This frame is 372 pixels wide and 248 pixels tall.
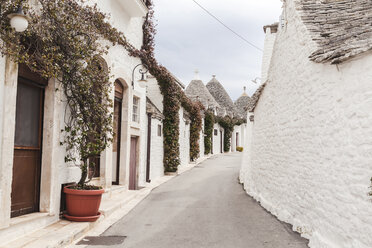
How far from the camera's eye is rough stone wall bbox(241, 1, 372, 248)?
4.69 meters

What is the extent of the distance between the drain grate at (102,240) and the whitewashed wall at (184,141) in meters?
13.0

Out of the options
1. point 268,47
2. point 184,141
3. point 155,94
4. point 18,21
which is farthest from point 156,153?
point 18,21

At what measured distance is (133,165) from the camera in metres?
12.2

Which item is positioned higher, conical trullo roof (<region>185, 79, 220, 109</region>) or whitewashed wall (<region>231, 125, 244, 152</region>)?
conical trullo roof (<region>185, 79, 220, 109</region>)

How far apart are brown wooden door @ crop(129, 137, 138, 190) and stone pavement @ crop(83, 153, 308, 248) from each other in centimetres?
92

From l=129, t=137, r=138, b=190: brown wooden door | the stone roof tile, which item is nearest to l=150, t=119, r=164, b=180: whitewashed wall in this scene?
l=129, t=137, r=138, b=190: brown wooden door

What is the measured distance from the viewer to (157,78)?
1555 cm

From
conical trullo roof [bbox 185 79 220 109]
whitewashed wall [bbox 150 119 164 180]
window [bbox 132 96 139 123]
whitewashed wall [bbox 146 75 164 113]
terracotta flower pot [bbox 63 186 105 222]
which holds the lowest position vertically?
terracotta flower pot [bbox 63 186 105 222]

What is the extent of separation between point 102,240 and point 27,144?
2.12 m

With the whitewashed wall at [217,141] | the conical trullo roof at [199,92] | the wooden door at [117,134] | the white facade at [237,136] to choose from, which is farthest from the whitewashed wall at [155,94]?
the white facade at [237,136]

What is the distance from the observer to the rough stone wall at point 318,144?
4.69 m

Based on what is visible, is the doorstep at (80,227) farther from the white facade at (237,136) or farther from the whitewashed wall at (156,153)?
the white facade at (237,136)

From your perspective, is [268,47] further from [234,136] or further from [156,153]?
[234,136]

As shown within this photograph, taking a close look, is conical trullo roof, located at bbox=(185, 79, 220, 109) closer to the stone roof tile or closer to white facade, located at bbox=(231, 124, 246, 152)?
white facade, located at bbox=(231, 124, 246, 152)
